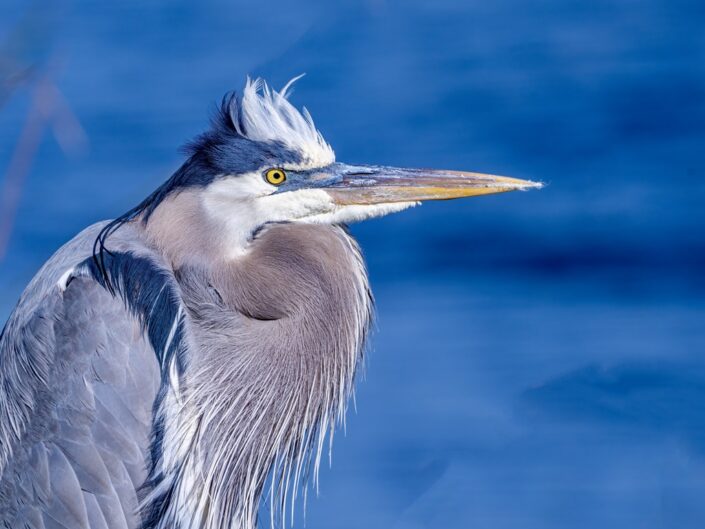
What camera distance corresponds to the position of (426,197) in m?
2.19

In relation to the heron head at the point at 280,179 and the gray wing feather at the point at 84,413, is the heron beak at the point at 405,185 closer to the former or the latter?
the heron head at the point at 280,179

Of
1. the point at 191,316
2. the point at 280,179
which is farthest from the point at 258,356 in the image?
the point at 280,179

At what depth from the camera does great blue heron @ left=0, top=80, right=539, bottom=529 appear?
2.15 metres

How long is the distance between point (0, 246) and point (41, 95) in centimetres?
33

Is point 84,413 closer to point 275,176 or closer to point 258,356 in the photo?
point 258,356

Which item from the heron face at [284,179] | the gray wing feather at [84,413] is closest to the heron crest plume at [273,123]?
the heron face at [284,179]

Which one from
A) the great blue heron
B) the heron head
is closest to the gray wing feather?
the great blue heron

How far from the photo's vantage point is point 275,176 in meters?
2.15

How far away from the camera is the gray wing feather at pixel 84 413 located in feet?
7.13

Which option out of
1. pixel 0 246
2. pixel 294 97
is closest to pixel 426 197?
pixel 0 246

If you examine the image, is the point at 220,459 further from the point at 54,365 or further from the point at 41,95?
the point at 41,95

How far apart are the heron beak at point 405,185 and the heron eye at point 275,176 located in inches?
3.1

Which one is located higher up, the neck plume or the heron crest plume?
the heron crest plume

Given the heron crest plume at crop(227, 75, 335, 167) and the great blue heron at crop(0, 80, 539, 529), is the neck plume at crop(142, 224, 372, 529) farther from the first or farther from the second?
the heron crest plume at crop(227, 75, 335, 167)
